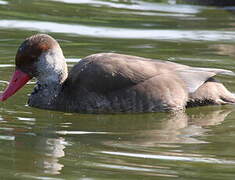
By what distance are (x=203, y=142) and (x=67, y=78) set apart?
89.3 inches

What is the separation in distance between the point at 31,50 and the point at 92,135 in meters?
1.64

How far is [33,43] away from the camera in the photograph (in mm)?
9883

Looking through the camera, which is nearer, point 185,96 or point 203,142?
point 203,142

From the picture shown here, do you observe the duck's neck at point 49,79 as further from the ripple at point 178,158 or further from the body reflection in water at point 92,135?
the ripple at point 178,158

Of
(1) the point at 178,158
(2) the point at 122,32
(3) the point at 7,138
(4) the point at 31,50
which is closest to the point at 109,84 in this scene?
(4) the point at 31,50

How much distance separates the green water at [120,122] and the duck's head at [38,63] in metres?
0.28

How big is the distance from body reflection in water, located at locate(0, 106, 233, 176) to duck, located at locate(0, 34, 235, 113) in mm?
129

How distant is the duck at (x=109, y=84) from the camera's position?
9742 millimetres

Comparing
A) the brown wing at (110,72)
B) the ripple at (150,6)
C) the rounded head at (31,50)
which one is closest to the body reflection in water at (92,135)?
the brown wing at (110,72)

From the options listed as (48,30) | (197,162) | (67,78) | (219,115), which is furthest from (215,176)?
(48,30)

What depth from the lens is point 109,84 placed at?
31.8 feet

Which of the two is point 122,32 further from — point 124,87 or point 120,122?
point 120,122

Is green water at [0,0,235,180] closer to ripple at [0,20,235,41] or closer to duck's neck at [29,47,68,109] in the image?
ripple at [0,20,235,41]

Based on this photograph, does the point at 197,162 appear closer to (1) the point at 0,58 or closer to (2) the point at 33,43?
(2) the point at 33,43
